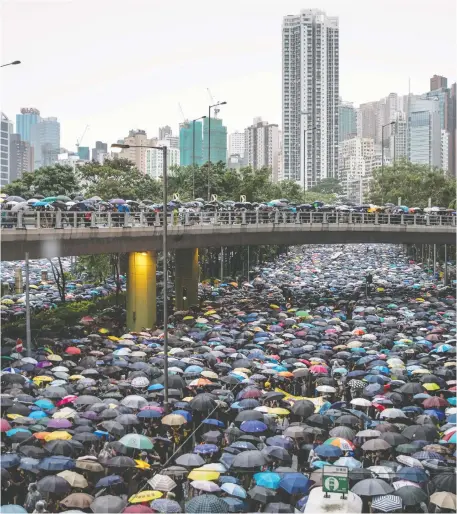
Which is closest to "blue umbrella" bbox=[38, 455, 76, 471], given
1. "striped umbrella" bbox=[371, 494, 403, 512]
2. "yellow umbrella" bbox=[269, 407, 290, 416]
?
"striped umbrella" bbox=[371, 494, 403, 512]

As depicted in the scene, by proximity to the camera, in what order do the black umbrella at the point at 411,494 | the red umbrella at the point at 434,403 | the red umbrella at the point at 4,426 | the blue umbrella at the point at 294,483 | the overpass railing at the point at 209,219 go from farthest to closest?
the overpass railing at the point at 209,219 < the red umbrella at the point at 434,403 < the red umbrella at the point at 4,426 < the blue umbrella at the point at 294,483 < the black umbrella at the point at 411,494

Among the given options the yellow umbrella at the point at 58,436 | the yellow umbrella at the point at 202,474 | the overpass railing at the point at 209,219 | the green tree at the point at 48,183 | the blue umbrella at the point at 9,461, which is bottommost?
the yellow umbrella at the point at 202,474

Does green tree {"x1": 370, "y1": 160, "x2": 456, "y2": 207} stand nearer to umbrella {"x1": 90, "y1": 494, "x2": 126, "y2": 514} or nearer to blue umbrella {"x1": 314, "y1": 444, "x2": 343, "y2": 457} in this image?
blue umbrella {"x1": 314, "y1": 444, "x2": 343, "y2": 457}

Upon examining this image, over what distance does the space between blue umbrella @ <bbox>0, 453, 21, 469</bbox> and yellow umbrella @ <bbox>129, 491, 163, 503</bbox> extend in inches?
120

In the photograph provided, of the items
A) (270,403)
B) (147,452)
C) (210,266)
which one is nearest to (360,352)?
(270,403)

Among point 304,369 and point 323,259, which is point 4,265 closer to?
point 323,259

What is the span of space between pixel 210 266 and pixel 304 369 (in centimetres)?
4464

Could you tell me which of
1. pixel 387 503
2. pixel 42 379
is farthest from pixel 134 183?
pixel 387 503

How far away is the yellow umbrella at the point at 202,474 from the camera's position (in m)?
15.5

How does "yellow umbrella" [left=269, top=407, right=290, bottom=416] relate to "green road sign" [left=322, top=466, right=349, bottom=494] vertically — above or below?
below

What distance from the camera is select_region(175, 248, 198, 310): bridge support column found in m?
48.8

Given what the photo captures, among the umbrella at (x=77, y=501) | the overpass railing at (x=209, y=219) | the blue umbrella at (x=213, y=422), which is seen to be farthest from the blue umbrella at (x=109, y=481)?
the overpass railing at (x=209, y=219)

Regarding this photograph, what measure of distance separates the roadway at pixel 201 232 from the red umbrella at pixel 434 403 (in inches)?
631

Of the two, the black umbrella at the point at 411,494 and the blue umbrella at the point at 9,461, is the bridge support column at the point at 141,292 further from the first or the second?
the black umbrella at the point at 411,494
